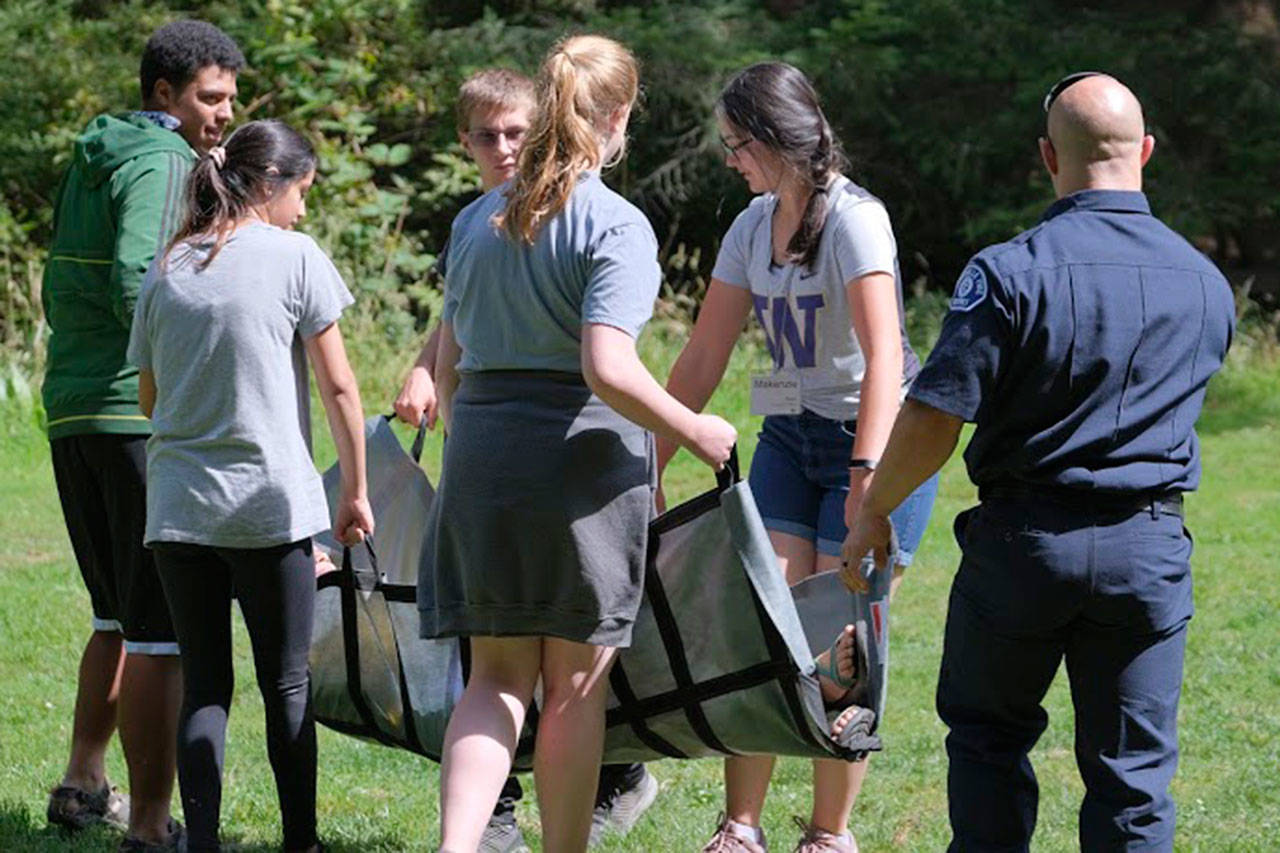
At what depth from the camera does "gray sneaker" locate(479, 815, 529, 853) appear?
4.49 m

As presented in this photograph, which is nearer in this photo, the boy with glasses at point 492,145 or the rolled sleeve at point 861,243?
the rolled sleeve at point 861,243

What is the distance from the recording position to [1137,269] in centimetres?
349

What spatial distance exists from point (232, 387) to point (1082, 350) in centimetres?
173

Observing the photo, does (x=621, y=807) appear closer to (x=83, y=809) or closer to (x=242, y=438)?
(x=83, y=809)

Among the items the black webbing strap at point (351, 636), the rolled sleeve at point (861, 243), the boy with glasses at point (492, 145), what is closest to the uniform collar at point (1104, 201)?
the rolled sleeve at point (861, 243)

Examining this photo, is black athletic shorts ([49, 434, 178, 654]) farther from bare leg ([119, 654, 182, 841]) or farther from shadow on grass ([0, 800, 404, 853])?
shadow on grass ([0, 800, 404, 853])

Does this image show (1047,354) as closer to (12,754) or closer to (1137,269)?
(1137,269)

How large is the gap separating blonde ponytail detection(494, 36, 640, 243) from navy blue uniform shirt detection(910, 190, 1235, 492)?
0.78 m

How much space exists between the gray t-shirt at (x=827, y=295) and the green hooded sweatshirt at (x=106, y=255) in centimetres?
136

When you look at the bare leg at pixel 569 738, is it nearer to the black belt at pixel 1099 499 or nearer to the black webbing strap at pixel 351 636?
the black webbing strap at pixel 351 636

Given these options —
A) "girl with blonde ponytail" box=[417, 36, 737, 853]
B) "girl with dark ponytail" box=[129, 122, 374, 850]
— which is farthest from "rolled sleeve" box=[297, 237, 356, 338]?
"girl with blonde ponytail" box=[417, 36, 737, 853]

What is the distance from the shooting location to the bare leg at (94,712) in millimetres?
4676

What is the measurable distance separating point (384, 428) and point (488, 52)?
42.8 feet

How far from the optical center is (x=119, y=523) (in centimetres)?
438
